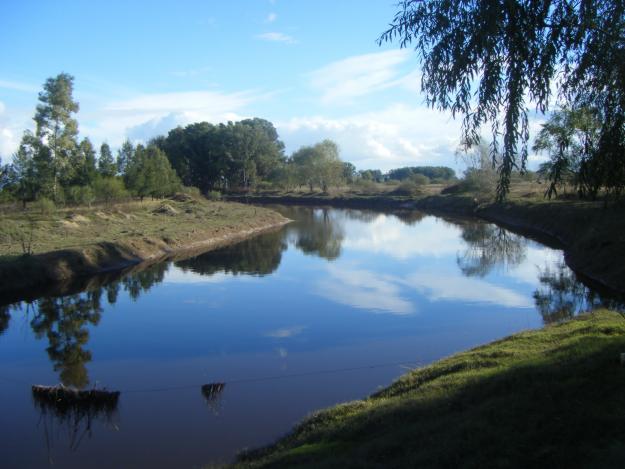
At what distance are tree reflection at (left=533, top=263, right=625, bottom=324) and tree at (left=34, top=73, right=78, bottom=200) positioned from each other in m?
33.9

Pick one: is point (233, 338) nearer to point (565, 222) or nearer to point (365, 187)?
point (565, 222)

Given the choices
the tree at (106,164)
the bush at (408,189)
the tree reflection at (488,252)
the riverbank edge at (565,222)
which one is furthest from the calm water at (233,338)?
the bush at (408,189)

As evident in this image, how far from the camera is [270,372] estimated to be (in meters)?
12.8

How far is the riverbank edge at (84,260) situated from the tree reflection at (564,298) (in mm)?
19174

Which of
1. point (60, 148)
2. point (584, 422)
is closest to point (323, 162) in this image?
point (60, 148)

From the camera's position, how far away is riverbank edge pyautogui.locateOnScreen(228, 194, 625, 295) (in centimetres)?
2206

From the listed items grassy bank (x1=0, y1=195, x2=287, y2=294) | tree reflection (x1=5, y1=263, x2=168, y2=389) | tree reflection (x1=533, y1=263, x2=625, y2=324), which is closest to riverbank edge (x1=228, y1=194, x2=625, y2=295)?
tree reflection (x1=533, y1=263, x2=625, y2=324)

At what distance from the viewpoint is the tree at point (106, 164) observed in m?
51.5

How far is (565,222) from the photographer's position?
122 ft

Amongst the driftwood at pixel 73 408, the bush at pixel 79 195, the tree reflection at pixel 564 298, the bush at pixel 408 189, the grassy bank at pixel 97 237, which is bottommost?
the driftwood at pixel 73 408

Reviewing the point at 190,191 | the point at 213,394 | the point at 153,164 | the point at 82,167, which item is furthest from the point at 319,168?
the point at 213,394

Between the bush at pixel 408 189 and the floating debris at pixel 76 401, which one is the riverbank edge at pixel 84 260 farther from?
the bush at pixel 408 189

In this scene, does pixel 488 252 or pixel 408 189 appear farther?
pixel 408 189

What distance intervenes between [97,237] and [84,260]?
17.8 feet
